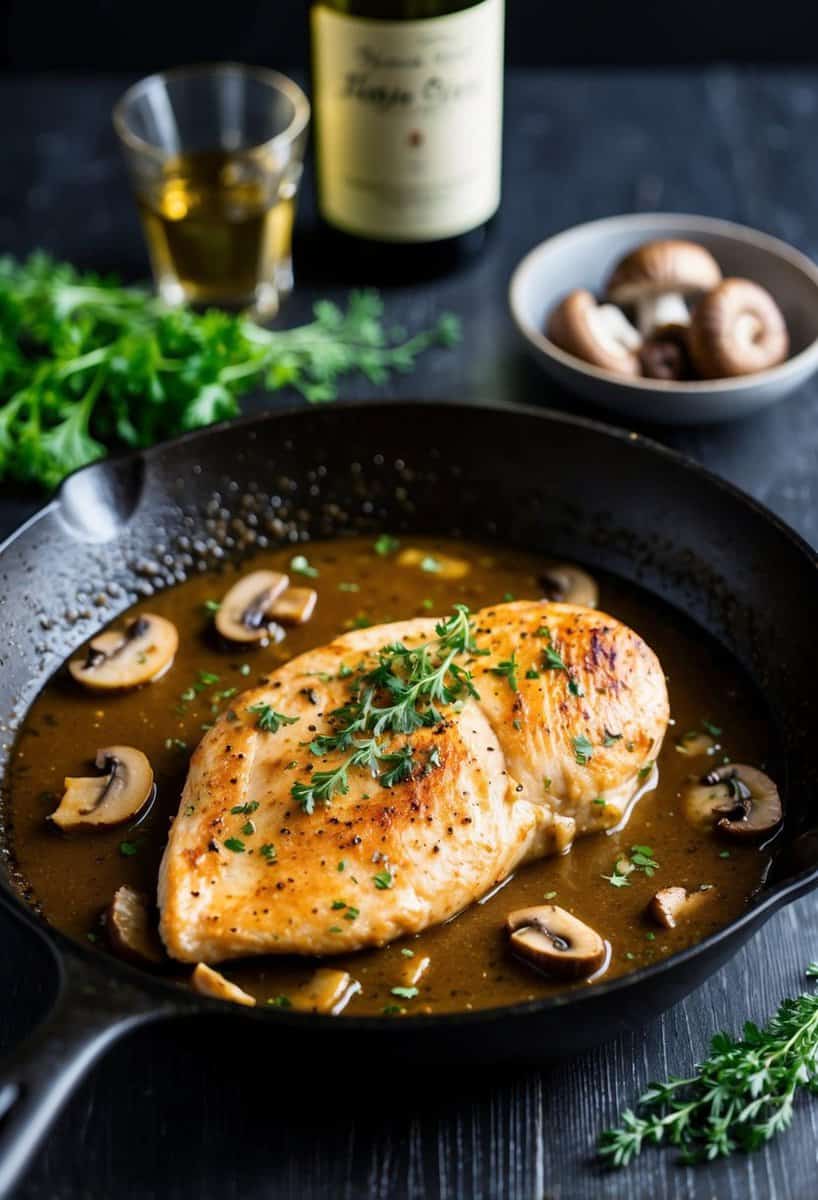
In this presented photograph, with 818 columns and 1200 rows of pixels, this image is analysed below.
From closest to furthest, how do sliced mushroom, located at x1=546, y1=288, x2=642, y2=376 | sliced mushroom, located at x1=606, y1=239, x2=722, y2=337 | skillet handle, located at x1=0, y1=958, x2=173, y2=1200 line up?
skillet handle, located at x1=0, y1=958, x2=173, y2=1200, sliced mushroom, located at x1=546, y1=288, x2=642, y2=376, sliced mushroom, located at x1=606, y1=239, x2=722, y2=337

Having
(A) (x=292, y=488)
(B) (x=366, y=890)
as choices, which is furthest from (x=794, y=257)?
(B) (x=366, y=890)

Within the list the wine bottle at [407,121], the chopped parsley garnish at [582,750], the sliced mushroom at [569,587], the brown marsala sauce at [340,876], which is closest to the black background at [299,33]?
the wine bottle at [407,121]

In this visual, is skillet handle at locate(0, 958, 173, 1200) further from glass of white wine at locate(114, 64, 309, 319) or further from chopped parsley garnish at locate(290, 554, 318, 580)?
glass of white wine at locate(114, 64, 309, 319)

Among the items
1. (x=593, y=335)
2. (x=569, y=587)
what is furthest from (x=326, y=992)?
(x=593, y=335)

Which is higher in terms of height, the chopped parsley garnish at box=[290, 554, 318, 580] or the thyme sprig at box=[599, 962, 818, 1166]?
the chopped parsley garnish at box=[290, 554, 318, 580]

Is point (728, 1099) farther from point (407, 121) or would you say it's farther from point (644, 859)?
point (407, 121)

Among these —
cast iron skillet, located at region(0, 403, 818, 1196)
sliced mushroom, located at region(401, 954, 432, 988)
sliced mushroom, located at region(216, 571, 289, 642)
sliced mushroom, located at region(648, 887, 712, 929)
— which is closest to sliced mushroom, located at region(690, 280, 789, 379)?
cast iron skillet, located at region(0, 403, 818, 1196)

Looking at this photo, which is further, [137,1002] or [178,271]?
[178,271]

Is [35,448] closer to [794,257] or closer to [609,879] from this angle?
[609,879]
